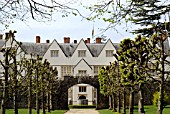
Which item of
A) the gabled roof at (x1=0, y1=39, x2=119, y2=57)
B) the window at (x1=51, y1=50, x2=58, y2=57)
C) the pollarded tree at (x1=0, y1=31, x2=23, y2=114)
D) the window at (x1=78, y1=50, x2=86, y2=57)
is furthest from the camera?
the gabled roof at (x1=0, y1=39, x2=119, y2=57)

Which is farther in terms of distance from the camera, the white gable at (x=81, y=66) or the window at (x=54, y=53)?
the window at (x=54, y=53)

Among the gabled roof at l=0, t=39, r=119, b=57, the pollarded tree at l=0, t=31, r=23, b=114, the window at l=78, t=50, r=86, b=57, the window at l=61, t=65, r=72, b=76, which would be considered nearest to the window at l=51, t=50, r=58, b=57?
the gabled roof at l=0, t=39, r=119, b=57

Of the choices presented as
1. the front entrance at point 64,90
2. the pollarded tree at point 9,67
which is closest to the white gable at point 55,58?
the front entrance at point 64,90

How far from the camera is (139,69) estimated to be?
75.7 ft

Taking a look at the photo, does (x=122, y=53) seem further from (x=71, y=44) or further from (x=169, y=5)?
(x=71, y=44)

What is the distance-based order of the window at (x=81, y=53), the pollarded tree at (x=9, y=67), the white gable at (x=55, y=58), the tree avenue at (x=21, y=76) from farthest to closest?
the window at (x=81, y=53), the white gable at (x=55, y=58), the tree avenue at (x=21, y=76), the pollarded tree at (x=9, y=67)

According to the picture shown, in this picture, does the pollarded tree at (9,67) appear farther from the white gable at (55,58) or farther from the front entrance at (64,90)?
the white gable at (55,58)

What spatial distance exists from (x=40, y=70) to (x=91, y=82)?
608 inches

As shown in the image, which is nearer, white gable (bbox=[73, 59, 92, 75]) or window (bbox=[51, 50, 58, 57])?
white gable (bbox=[73, 59, 92, 75])

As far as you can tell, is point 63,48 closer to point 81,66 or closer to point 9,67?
point 81,66

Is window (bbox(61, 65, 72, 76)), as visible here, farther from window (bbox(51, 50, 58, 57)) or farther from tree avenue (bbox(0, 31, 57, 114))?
tree avenue (bbox(0, 31, 57, 114))

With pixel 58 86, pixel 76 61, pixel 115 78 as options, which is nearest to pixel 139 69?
pixel 115 78

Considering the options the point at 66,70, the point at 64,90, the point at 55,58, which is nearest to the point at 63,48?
the point at 55,58

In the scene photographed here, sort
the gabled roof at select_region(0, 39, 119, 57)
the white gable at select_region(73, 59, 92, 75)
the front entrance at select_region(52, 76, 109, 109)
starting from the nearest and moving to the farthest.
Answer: the front entrance at select_region(52, 76, 109, 109)
the white gable at select_region(73, 59, 92, 75)
the gabled roof at select_region(0, 39, 119, 57)
